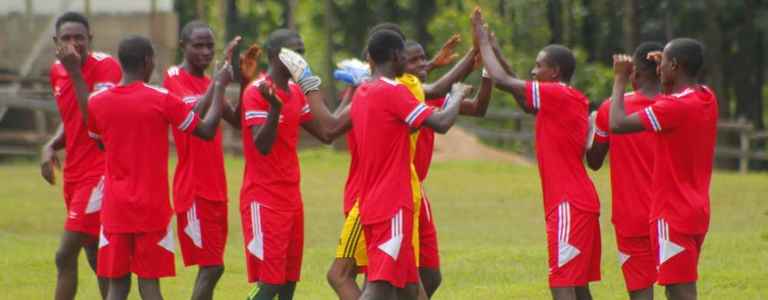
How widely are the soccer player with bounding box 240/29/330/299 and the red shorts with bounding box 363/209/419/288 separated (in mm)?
1002

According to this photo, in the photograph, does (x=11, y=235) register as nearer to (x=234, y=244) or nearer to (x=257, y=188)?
(x=234, y=244)

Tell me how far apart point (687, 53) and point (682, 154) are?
629mm

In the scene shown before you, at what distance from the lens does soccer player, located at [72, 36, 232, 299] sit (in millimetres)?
10219

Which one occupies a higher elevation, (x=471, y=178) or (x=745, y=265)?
(x=745, y=265)

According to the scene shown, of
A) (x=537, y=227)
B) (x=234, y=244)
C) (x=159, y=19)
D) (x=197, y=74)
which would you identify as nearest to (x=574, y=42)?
(x=159, y=19)

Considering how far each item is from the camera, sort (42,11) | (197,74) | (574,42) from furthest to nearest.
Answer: (574,42), (42,11), (197,74)

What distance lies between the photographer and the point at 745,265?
1513cm

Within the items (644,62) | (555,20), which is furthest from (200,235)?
(555,20)

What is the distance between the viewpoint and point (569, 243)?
407 inches

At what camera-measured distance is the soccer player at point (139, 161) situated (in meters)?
10.2

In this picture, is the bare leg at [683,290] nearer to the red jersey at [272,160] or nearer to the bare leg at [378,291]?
the bare leg at [378,291]

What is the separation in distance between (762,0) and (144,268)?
31267 mm

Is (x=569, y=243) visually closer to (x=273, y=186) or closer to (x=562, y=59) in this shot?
(x=562, y=59)

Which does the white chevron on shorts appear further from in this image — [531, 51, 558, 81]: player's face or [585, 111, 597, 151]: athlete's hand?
[585, 111, 597, 151]: athlete's hand
